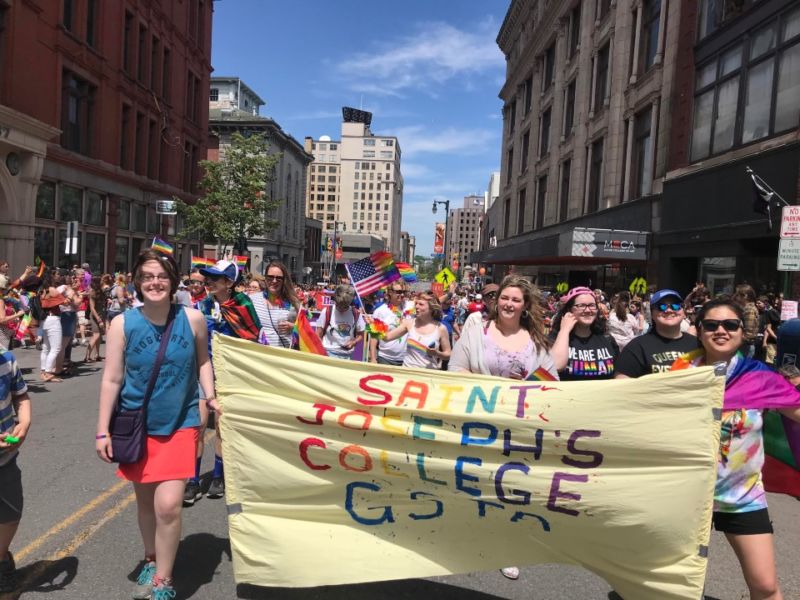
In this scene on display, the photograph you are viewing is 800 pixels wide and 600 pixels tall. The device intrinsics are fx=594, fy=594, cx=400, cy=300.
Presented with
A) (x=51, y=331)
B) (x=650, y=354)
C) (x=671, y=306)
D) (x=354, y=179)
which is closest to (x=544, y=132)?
(x=51, y=331)

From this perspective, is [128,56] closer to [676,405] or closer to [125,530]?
→ [125,530]

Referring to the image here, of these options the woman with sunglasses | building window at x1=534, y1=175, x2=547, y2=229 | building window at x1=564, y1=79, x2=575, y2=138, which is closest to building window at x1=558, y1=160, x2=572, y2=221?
building window at x1=564, y1=79, x2=575, y2=138

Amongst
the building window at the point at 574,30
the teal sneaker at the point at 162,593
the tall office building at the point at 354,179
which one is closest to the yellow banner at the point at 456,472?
the teal sneaker at the point at 162,593

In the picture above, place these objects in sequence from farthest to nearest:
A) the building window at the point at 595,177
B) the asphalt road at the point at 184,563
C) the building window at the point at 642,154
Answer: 1. the building window at the point at 595,177
2. the building window at the point at 642,154
3. the asphalt road at the point at 184,563

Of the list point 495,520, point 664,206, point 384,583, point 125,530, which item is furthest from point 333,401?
point 664,206

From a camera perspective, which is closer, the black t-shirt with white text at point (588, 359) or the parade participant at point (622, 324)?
the black t-shirt with white text at point (588, 359)

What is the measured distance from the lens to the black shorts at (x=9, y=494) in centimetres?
312

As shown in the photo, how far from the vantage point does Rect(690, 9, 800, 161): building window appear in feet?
44.8

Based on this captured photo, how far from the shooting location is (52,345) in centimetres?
989

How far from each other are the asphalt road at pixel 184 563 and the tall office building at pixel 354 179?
167 meters

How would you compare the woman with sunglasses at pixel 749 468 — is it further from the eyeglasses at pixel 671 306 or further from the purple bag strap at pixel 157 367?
the purple bag strap at pixel 157 367

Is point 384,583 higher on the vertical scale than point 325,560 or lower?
lower

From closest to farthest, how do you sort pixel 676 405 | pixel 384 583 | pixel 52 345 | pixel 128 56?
1. pixel 676 405
2. pixel 384 583
3. pixel 52 345
4. pixel 128 56

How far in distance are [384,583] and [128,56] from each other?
29964 mm
